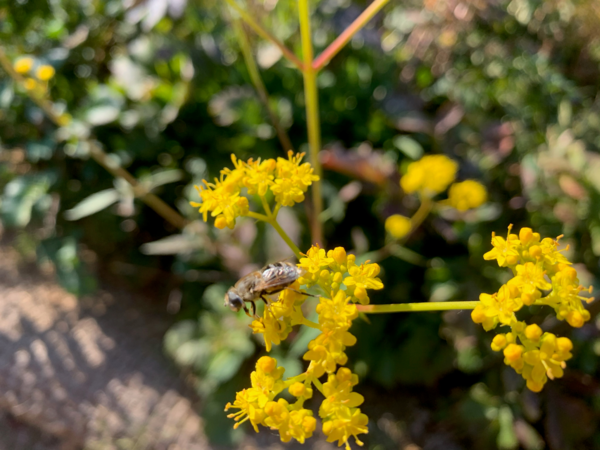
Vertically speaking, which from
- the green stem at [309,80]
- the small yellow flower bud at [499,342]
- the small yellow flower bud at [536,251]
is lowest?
the small yellow flower bud at [499,342]

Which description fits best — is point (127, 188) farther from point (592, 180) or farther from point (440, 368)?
point (592, 180)

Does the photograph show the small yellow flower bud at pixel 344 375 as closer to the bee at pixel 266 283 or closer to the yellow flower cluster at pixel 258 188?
the bee at pixel 266 283

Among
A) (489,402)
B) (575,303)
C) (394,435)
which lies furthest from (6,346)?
(575,303)

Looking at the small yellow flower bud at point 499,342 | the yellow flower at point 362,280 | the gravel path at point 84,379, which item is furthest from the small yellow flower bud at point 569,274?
the gravel path at point 84,379

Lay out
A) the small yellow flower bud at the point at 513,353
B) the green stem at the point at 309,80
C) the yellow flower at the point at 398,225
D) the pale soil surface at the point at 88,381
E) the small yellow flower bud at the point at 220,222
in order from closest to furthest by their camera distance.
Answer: the small yellow flower bud at the point at 513,353, the small yellow flower bud at the point at 220,222, the green stem at the point at 309,80, the yellow flower at the point at 398,225, the pale soil surface at the point at 88,381

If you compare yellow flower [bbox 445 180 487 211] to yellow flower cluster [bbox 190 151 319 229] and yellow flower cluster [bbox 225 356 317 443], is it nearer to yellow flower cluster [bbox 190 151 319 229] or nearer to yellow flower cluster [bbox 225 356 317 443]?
yellow flower cluster [bbox 190 151 319 229]

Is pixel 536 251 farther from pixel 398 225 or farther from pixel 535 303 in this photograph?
pixel 398 225

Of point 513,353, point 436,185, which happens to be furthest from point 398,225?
point 513,353
